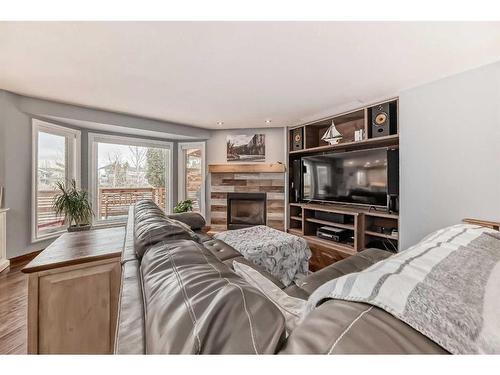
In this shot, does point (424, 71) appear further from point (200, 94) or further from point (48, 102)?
point (48, 102)

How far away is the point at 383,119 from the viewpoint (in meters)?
2.68

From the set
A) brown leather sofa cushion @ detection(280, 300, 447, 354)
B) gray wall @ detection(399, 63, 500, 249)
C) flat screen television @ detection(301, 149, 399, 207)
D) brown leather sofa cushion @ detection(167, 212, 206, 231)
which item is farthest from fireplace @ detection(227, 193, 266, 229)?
brown leather sofa cushion @ detection(280, 300, 447, 354)

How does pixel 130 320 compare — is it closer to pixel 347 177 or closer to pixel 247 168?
pixel 347 177

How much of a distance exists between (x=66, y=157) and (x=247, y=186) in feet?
10.1

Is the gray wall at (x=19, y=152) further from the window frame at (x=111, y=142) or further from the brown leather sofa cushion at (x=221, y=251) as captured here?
the brown leather sofa cushion at (x=221, y=251)

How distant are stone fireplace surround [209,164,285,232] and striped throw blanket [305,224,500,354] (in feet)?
10.7

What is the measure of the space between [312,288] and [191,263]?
2.53 feet

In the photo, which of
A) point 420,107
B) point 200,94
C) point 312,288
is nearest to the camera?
point 312,288

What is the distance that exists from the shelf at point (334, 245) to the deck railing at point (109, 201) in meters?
3.13

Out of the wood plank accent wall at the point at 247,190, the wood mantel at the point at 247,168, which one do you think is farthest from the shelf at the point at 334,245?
the wood mantel at the point at 247,168

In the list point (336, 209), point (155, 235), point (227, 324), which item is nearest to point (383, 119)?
point (336, 209)

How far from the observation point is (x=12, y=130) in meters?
2.75

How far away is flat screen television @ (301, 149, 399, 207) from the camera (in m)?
2.69
